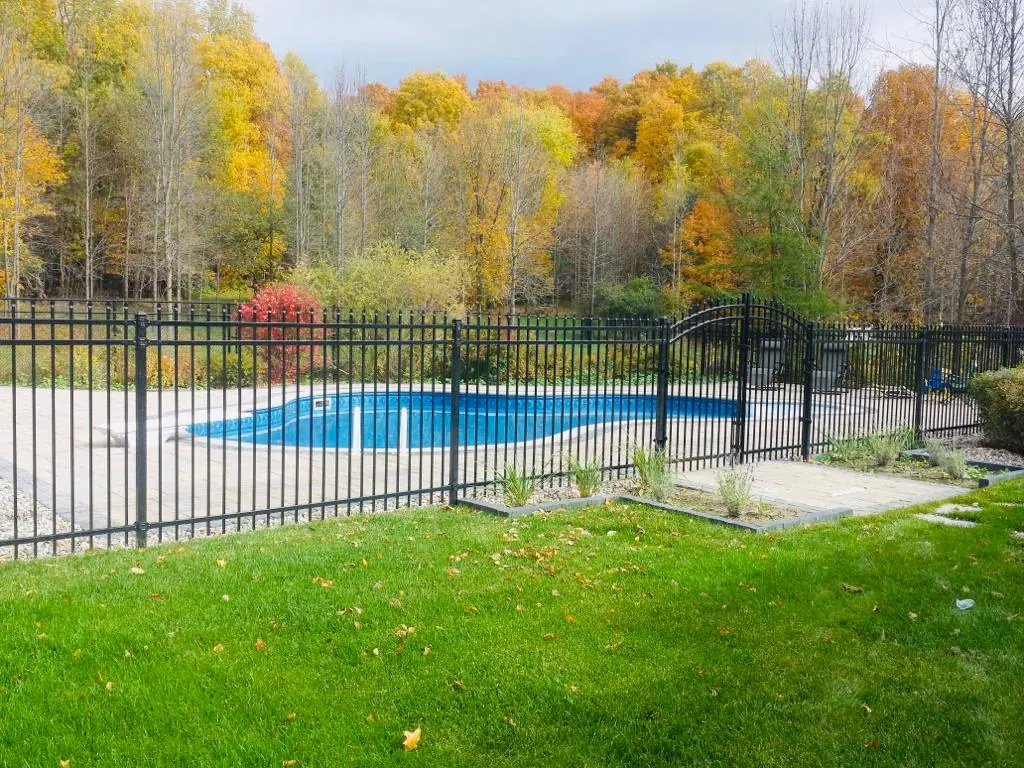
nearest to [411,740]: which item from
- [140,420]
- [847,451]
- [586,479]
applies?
[140,420]

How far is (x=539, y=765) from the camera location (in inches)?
130

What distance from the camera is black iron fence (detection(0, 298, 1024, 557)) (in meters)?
6.49

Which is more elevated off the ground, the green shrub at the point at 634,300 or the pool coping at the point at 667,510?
the green shrub at the point at 634,300

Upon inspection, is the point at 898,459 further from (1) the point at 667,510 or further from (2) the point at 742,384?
(1) the point at 667,510

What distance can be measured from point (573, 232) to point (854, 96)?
1740 cm

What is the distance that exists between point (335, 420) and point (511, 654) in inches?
250

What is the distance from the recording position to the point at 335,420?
10.2m

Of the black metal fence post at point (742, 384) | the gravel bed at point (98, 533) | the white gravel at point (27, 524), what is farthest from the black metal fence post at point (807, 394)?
the white gravel at point (27, 524)

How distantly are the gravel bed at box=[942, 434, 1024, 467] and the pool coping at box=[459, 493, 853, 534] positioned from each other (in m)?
4.29

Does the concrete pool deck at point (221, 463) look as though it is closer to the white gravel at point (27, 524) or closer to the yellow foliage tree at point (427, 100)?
the white gravel at point (27, 524)

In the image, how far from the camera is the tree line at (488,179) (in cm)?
2238

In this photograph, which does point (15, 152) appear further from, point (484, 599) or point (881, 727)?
point (881, 727)

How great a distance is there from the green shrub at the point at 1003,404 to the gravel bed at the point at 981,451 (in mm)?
164

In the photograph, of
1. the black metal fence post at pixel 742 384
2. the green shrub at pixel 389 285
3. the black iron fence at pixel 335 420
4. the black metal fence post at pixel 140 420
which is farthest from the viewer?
the green shrub at pixel 389 285
